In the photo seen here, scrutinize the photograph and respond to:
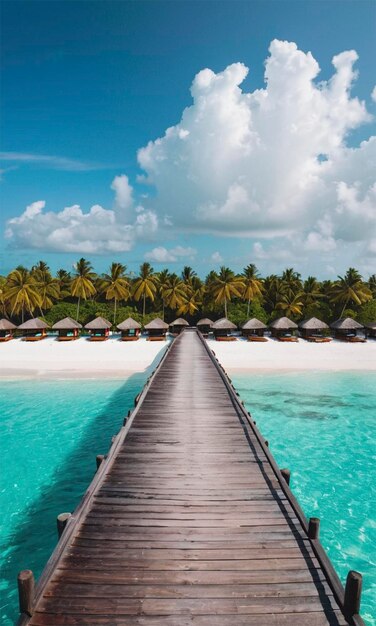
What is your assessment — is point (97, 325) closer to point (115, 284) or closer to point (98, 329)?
point (98, 329)

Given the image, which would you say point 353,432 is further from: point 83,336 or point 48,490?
point 83,336

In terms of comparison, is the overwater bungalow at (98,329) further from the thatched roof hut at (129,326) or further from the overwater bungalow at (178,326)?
the overwater bungalow at (178,326)

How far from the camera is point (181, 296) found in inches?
Answer: 1973

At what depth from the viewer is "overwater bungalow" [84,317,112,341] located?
43625 mm

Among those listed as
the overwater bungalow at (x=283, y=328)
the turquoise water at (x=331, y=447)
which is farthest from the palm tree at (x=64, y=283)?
the turquoise water at (x=331, y=447)

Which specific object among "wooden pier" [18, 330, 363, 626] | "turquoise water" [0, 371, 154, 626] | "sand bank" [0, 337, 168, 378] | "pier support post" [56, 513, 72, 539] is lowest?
"turquoise water" [0, 371, 154, 626]

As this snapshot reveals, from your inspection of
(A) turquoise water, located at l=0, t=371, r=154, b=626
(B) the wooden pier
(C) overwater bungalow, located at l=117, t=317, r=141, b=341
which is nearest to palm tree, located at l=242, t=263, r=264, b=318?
(C) overwater bungalow, located at l=117, t=317, r=141, b=341

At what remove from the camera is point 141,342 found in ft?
140

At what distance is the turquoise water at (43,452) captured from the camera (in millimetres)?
9641

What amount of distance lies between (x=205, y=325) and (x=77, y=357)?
2011cm

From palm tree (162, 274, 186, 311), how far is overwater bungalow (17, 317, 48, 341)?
683 inches

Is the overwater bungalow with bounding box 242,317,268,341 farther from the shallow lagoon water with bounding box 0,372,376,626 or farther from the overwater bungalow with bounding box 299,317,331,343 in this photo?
the shallow lagoon water with bounding box 0,372,376,626

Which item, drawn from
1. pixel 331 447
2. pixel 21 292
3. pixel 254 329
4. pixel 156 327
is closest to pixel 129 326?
pixel 156 327

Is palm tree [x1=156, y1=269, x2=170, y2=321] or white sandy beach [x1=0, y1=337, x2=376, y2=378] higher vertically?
palm tree [x1=156, y1=269, x2=170, y2=321]
